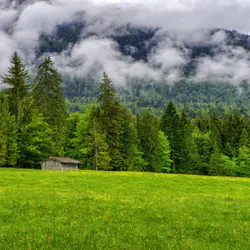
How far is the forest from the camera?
2356 inches

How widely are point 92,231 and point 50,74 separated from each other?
6196cm

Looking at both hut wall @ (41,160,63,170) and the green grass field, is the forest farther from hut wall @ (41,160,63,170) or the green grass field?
the green grass field

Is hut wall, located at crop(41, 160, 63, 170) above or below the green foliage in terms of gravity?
below

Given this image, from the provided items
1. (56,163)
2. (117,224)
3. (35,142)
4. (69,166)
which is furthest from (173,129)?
(117,224)

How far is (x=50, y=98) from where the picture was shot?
67.2 metres

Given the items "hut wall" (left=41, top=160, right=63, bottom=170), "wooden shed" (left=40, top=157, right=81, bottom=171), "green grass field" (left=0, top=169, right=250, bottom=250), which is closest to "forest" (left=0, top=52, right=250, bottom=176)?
"wooden shed" (left=40, top=157, right=81, bottom=171)

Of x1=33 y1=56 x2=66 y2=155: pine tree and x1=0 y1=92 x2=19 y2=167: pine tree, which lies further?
x1=33 y1=56 x2=66 y2=155: pine tree

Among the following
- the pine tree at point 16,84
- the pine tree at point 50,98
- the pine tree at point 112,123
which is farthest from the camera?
the pine tree at point 112,123

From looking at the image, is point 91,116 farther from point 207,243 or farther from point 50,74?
point 207,243

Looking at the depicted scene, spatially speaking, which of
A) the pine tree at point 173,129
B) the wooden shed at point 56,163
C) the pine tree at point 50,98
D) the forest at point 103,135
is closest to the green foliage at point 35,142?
the forest at point 103,135

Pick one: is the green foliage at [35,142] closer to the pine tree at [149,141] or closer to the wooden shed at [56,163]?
the wooden shed at [56,163]

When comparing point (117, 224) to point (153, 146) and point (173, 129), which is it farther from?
point (173, 129)

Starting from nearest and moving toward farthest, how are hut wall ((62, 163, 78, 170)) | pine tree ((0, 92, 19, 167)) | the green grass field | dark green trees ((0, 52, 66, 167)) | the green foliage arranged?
the green grass field, pine tree ((0, 92, 19, 167)), dark green trees ((0, 52, 66, 167)), the green foliage, hut wall ((62, 163, 78, 170))

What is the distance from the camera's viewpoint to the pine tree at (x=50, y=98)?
6588 centimetres
